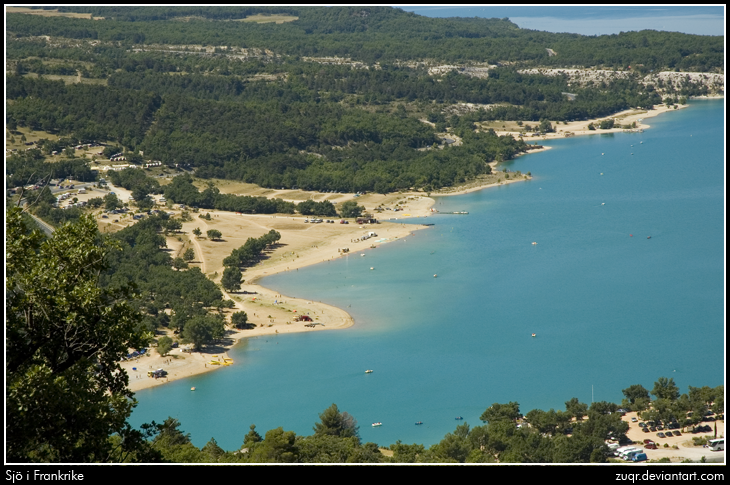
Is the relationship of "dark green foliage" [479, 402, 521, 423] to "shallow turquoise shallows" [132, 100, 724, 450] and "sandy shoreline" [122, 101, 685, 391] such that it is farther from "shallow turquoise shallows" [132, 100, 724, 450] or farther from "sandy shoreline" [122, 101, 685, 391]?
"sandy shoreline" [122, 101, 685, 391]

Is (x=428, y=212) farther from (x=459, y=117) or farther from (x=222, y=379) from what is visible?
(x=459, y=117)

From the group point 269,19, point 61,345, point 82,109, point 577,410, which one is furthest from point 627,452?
point 269,19

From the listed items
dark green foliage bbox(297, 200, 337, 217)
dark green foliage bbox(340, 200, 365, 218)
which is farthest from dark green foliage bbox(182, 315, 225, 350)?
dark green foliage bbox(297, 200, 337, 217)

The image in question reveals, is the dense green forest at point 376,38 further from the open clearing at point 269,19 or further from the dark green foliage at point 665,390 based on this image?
the dark green foliage at point 665,390

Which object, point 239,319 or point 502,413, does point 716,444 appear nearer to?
point 502,413

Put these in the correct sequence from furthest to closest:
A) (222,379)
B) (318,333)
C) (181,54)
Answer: (181,54)
(318,333)
(222,379)

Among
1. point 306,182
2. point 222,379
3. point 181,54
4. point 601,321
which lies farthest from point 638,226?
point 181,54
